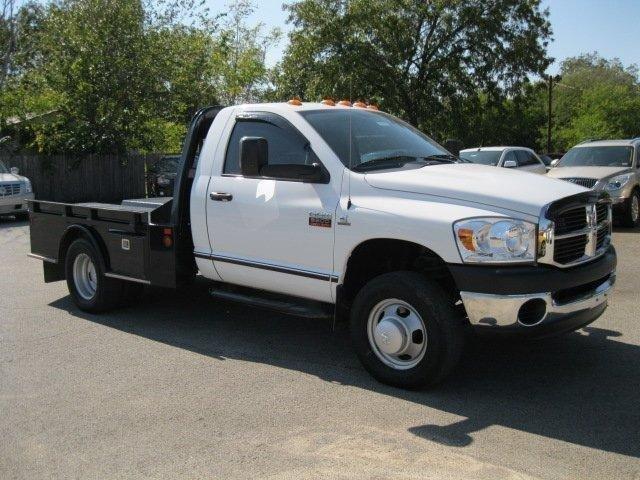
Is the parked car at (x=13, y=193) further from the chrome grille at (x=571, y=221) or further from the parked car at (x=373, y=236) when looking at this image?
the chrome grille at (x=571, y=221)

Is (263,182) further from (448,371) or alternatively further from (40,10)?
(40,10)

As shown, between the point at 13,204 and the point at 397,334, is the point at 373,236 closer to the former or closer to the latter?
the point at 397,334

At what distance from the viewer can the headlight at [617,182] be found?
14.3 m

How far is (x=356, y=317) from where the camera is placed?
212 inches

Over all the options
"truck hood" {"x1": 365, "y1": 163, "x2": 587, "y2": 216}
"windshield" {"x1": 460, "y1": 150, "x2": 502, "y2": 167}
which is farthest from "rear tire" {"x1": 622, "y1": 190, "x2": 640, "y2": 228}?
"truck hood" {"x1": 365, "y1": 163, "x2": 587, "y2": 216}

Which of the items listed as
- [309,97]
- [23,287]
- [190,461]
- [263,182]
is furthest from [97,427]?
[309,97]

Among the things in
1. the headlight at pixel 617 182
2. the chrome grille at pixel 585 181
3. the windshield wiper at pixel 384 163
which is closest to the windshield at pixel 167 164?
the chrome grille at pixel 585 181

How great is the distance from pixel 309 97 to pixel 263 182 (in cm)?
2626

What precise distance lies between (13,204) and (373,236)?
15138 mm

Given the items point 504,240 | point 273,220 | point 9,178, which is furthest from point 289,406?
point 9,178

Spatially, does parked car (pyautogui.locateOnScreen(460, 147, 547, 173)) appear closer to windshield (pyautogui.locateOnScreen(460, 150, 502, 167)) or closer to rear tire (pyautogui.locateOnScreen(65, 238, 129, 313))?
windshield (pyautogui.locateOnScreen(460, 150, 502, 167))

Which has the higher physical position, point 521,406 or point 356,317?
point 356,317

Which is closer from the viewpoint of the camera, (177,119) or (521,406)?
(521,406)

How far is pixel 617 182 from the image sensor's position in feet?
47.2
